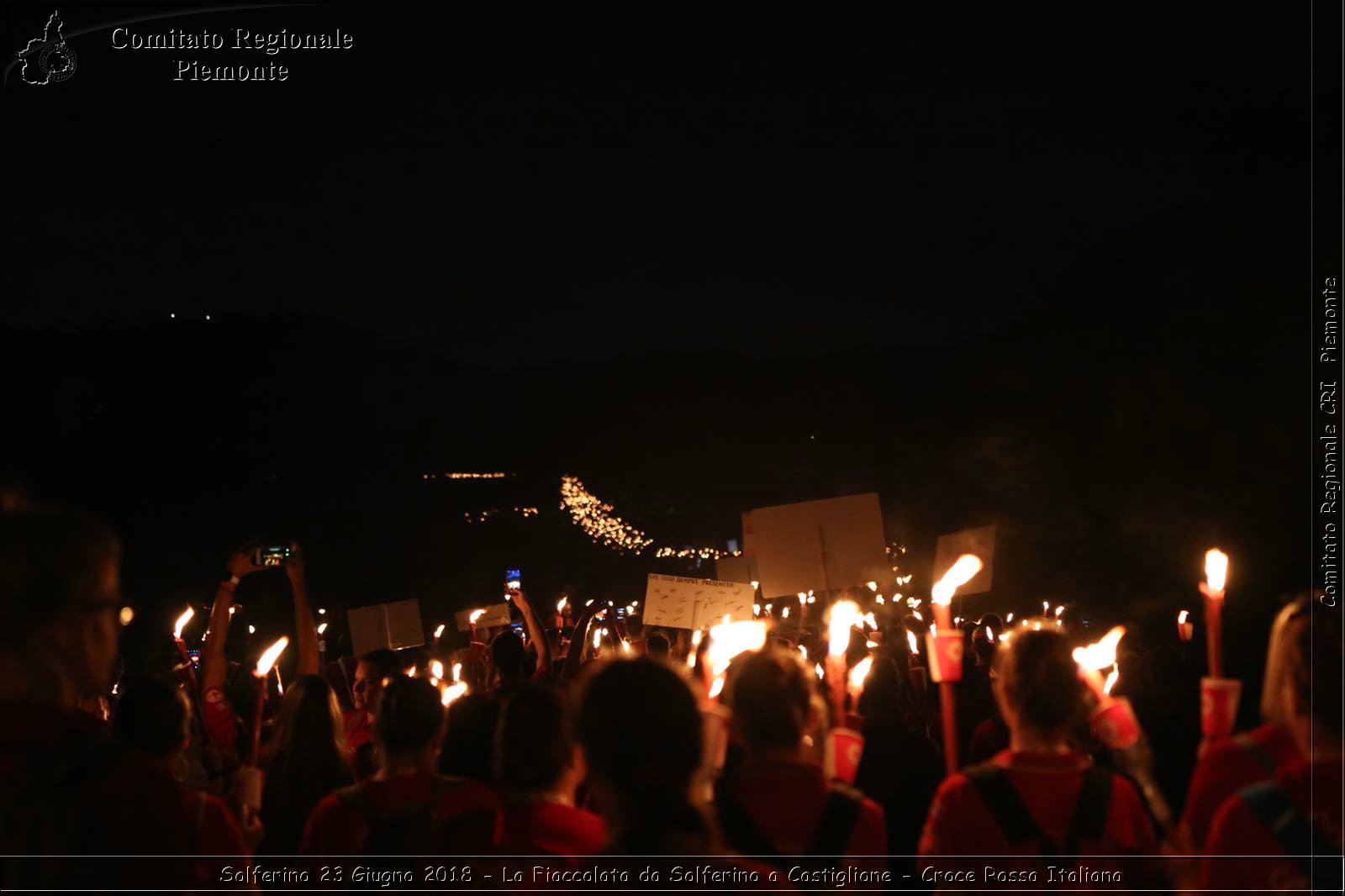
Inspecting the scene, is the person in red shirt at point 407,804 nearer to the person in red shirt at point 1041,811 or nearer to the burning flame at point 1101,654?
the person in red shirt at point 1041,811

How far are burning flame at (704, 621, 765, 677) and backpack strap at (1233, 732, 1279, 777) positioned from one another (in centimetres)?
303

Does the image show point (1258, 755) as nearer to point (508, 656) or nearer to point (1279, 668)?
point (1279, 668)

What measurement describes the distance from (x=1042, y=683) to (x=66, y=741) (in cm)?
306

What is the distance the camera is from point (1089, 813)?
3799mm

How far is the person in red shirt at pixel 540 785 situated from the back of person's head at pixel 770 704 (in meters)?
0.59

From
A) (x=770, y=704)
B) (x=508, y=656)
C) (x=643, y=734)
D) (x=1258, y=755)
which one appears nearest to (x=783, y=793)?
(x=770, y=704)

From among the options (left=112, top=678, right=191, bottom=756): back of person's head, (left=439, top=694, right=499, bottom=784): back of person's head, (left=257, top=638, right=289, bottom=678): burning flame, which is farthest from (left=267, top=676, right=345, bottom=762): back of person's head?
(left=112, top=678, right=191, bottom=756): back of person's head

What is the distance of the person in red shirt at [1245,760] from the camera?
389 centimetres

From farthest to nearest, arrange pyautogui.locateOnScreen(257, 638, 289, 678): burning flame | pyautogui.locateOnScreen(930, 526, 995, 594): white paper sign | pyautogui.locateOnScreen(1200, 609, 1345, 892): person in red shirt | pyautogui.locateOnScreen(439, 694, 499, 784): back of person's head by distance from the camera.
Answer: pyautogui.locateOnScreen(930, 526, 995, 594): white paper sign → pyautogui.locateOnScreen(257, 638, 289, 678): burning flame → pyautogui.locateOnScreen(439, 694, 499, 784): back of person's head → pyautogui.locateOnScreen(1200, 609, 1345, 892): person in red shirt

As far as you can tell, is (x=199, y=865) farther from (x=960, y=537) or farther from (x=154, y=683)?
(x=960, y=537)

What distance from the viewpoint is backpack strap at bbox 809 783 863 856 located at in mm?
3760

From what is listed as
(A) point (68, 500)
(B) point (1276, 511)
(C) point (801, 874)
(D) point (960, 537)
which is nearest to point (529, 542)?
(A) point (68, 500)

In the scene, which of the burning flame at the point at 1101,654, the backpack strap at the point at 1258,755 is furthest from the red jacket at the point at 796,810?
the burning flame at the point at 1101,654

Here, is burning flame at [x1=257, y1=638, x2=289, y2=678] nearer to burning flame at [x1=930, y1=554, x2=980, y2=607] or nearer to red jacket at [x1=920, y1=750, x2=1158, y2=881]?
burning flame at [x1=930, y1=554, x2=980, y2=607]
